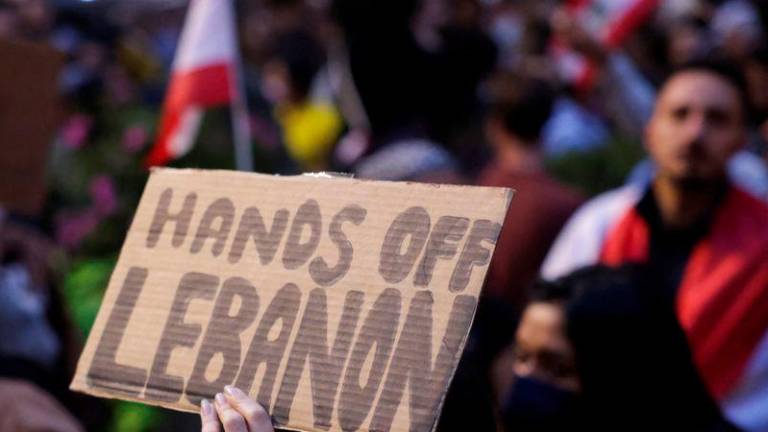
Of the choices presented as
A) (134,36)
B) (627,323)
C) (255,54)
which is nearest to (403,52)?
(627,323)

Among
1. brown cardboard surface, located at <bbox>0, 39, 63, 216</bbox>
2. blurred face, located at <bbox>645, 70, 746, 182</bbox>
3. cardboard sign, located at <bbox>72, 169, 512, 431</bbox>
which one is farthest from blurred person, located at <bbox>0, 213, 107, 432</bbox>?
blurred face, located at <bbox>645, 70, 746, 182</bbox>

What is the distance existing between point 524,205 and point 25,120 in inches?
67.5

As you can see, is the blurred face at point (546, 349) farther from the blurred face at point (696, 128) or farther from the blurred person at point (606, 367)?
the blurred face at point (696, 128)

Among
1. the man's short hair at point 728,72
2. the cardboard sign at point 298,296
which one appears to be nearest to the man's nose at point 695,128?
the man's short hair at point 728,72

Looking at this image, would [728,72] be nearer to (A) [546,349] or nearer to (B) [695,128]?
(B) [695,128]

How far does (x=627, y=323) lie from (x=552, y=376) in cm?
27

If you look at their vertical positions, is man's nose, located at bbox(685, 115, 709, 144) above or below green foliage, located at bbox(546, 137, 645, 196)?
above

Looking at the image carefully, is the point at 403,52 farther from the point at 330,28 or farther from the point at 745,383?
the point at 745,383

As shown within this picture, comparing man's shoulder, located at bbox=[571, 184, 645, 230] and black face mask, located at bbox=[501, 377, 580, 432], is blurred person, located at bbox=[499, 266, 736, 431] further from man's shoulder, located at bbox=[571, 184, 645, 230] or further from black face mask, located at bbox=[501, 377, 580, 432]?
man's shoulder, located at bbox=[571, 184, 645, 230]

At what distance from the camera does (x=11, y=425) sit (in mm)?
3180

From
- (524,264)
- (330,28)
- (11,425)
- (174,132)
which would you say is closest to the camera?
(11,425)

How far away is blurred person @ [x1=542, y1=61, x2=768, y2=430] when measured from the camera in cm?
402

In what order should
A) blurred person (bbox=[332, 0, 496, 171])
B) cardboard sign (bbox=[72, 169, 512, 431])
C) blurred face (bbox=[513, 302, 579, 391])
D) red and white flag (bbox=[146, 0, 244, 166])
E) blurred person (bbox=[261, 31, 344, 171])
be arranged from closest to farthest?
cardboard sign (bbox=[72, 169, 512, 431]) < blurred face (bbox=[513, 302, 579, 391]) < red and white flag (bbox=[146, 0, 244, 166]) < blurred person (bbox=[332, 0, 496, 171]) < blurred person (bbox=[261, 31, 344, 171])

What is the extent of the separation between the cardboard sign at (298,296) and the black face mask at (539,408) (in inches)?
43.3
